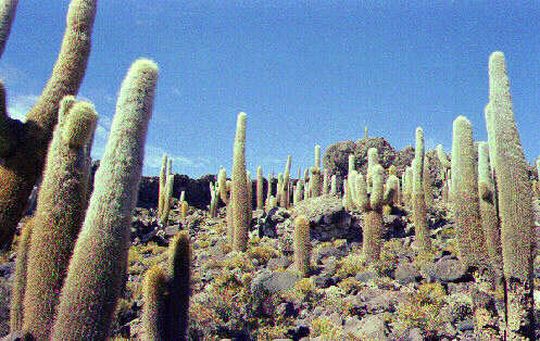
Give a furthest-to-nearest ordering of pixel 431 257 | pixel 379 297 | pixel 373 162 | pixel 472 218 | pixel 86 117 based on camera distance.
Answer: pixel 373 162
pixel 431 257
pixel 379 297
pixel 472 218
pixel 86 117

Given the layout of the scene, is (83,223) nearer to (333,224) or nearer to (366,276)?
(366,276)

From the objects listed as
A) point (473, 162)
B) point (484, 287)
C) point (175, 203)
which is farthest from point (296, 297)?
point (175, 203)

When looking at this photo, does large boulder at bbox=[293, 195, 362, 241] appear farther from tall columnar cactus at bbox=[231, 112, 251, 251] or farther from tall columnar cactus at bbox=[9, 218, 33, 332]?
tall columnar cactus at bbox=[9, 218, 33, 332]

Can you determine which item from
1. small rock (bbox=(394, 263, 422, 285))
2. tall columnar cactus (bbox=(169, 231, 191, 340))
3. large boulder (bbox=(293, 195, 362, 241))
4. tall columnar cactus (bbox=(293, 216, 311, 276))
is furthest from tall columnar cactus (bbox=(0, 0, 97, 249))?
large boulder (bbox=(293, 195, 362, 241))

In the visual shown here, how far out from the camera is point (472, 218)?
31.4 ft

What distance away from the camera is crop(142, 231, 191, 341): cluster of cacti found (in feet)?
19.1

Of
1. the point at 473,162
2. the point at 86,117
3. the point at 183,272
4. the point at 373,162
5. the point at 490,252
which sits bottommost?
the point at 183,272

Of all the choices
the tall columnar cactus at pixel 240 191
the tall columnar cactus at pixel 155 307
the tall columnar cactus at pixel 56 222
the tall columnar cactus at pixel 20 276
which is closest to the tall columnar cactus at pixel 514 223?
the tall columnar cactus at pixel 155 307

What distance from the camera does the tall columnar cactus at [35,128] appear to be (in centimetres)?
580

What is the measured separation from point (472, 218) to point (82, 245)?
7904 millimetres

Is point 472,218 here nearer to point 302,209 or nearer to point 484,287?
point 484,287

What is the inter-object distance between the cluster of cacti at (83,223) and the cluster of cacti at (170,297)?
1.26 metres

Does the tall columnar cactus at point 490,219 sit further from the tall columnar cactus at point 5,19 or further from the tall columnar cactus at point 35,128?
the tall columnar cactus at point 5,19

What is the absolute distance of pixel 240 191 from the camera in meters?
16.2
